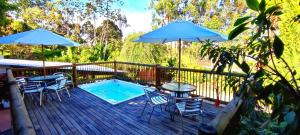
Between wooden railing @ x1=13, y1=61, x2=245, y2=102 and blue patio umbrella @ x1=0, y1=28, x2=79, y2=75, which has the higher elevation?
blue patio umbrella @ x1=0, y1=28, x2=79, y2=75

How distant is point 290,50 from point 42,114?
21.0 ft

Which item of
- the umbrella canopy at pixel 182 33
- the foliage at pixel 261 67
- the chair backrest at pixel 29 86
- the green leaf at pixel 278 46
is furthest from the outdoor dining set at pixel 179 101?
the chair backrest at pixel 29 86

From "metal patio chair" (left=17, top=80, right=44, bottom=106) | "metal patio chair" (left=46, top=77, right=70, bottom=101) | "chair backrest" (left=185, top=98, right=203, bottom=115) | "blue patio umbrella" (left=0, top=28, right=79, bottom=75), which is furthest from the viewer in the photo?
"metal patio chair" (left=46, top=77, right=70, bottom=101)

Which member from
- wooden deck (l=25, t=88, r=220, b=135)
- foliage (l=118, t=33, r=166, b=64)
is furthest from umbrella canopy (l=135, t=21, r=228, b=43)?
foliage (l=118, t=33, r=166, b=64)

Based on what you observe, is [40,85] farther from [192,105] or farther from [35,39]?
[192,105]

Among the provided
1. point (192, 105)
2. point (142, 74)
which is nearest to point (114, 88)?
point (142, 74)

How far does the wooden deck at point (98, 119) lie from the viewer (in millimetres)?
3949

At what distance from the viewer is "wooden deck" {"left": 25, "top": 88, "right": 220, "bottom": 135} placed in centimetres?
395

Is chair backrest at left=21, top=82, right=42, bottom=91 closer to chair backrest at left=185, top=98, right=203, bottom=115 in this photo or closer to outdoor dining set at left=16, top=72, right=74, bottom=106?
outdoor dining set at left=16, top=72, right=74, bottom=106

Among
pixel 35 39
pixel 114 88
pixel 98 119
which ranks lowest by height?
pixel 98 119

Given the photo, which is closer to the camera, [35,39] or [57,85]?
[35,39]

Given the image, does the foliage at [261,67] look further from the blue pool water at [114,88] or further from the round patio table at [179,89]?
the blue pool water at [114,88]

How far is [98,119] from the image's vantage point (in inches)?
179

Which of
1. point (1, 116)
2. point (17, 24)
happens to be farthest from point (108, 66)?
point (17, 24)
